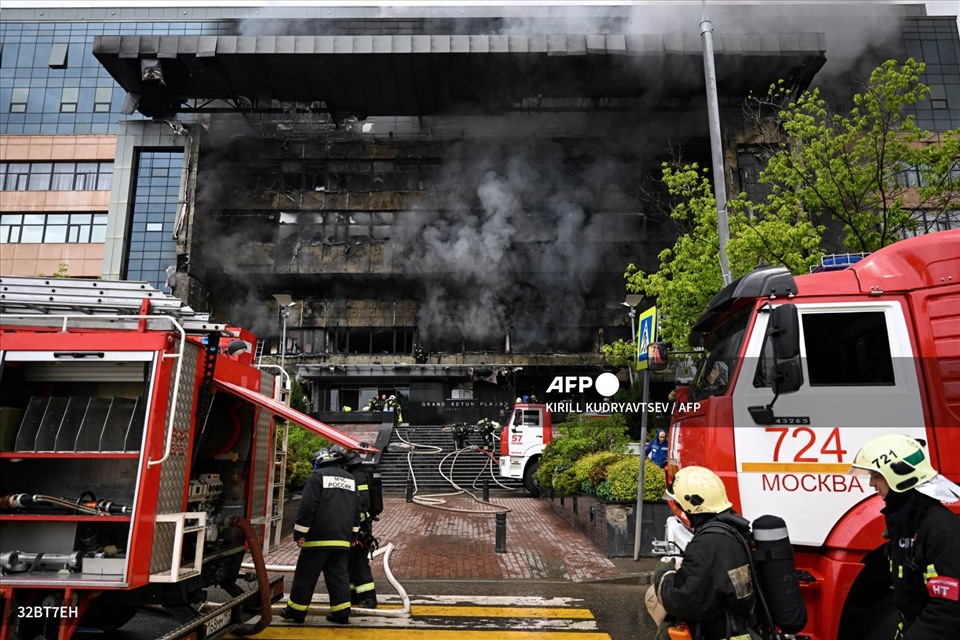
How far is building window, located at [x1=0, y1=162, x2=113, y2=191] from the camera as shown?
33031 millimetres

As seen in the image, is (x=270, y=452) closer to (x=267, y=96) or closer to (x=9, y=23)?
(x=267, y=96)

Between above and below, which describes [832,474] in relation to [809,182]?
below

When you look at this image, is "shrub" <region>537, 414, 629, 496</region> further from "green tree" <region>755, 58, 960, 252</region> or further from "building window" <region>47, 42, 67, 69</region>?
"building window" <region>47, 42, 67, 69</region>

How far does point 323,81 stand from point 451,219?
1004 centimetres

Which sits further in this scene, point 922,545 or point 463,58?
point 463,58

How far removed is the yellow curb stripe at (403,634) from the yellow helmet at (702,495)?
2658mm

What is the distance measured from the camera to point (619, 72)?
1164 inches

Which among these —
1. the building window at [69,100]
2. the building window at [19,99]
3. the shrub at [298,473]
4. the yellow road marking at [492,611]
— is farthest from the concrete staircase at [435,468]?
the building window at [19,99]

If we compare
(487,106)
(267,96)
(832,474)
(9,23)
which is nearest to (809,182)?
(832,474)

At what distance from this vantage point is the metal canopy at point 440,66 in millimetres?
27969

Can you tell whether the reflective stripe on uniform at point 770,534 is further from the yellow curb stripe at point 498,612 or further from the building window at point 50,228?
the building window at point 50,228

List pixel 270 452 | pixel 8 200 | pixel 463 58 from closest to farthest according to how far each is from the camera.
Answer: pixel 270 452, pixel 463 58, pixel 8 200

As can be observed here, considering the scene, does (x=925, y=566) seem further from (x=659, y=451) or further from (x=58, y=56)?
(x=58, y=56)

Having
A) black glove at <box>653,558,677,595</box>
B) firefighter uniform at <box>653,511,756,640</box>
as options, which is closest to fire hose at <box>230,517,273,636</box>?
black glove at <box>653,558,677,595</box>
